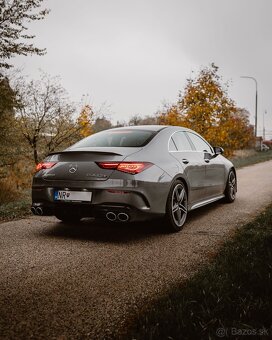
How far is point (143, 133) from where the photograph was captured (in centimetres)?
496

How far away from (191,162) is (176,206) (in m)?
0.88

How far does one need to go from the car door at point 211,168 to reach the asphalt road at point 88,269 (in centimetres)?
62

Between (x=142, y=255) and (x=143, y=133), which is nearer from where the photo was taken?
(x=142, y=255)

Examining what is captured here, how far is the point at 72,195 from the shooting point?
167 inches

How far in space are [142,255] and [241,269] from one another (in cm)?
111

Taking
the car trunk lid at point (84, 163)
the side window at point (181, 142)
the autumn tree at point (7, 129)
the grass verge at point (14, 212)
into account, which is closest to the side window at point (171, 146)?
the side window at point (181, 142)

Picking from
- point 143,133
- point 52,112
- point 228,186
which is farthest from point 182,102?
point 143,133

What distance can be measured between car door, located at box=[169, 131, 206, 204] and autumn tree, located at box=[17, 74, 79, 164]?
39.0 ft

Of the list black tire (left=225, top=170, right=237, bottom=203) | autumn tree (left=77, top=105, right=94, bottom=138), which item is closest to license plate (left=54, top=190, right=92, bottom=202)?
black tire (left=225, top=170, right=237, bottom=203)

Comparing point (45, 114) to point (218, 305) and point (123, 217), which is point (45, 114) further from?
point (218, 305)

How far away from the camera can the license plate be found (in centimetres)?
418

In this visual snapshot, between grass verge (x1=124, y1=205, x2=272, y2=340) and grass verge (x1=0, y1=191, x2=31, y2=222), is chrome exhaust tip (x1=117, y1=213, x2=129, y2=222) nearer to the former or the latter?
grass verge (x1=124, y1=205, x2=272, y2=340)

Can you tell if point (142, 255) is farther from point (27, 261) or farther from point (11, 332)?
point (11, 332)

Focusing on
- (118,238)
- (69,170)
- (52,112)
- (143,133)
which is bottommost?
(118,238)
